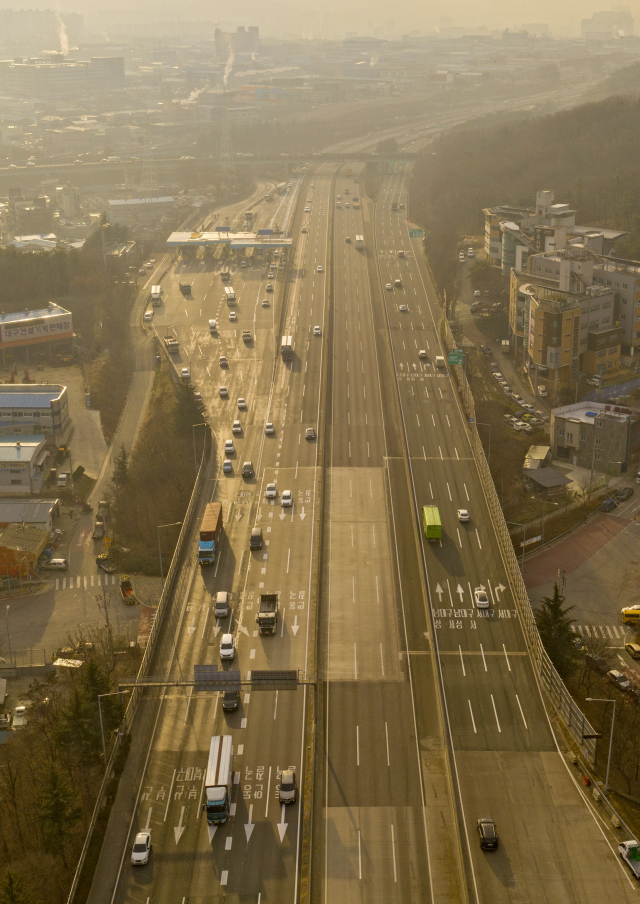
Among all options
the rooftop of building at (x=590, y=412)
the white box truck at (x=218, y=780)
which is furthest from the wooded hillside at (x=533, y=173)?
the white box truck at (x=218, y=780)

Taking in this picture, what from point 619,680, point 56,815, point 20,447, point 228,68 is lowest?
point 619,680

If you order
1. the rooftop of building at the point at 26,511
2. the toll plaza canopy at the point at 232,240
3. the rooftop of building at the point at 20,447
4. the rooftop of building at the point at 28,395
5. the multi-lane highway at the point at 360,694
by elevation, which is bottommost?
the rooftop of building at the point at 26,511

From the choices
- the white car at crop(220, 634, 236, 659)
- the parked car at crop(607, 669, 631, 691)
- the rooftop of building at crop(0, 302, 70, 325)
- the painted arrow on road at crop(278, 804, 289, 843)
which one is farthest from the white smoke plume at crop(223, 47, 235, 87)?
the painted arrow on road at crop(278, 804, 289, 843)

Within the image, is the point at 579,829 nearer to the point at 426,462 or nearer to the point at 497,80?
the point at 426,462

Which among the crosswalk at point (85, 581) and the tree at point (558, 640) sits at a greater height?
the tree at point (558, 640)

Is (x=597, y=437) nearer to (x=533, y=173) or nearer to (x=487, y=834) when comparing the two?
(x=487, y=834)

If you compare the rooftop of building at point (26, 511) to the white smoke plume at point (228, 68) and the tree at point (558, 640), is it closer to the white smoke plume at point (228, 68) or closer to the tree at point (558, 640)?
the tree at point (558, 640)

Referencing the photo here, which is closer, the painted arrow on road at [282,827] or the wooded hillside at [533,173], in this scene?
the painted arrow on road at [282,827]

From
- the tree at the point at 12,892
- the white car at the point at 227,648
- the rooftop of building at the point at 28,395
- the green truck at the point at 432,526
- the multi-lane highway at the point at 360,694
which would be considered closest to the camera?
the tree at the point at 12,892

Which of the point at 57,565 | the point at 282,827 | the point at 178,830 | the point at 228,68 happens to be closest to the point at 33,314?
the point at 57,565
